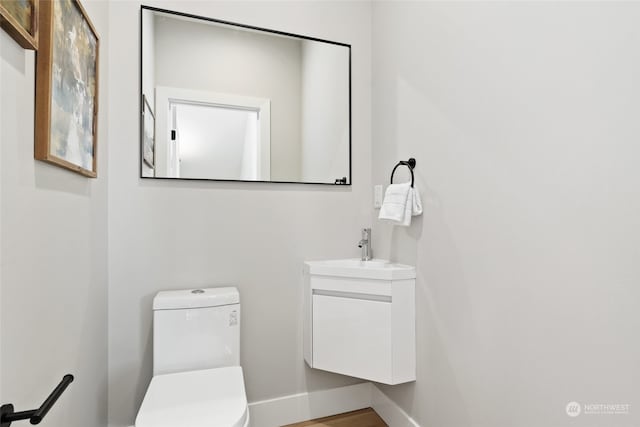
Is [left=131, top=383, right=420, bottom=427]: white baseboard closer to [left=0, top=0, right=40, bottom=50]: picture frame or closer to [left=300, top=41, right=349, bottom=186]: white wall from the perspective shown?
[left=300, top=41, right=349, bottom=186]: white wall

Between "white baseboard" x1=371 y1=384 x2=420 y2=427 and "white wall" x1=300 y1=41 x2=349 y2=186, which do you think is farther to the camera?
"white wall" x1=300 y1=41 x2=349 y2=186

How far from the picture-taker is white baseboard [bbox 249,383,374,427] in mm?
1835

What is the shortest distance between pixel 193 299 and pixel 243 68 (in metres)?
1.22

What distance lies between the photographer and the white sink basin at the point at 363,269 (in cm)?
162

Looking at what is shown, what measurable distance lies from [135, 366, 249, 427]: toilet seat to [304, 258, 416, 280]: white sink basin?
2.02 feet

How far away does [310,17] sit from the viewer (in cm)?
200

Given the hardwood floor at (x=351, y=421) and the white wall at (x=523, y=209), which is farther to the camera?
the hardwood floor at (x=351, y=421)

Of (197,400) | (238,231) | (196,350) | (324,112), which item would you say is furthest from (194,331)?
(324,112)

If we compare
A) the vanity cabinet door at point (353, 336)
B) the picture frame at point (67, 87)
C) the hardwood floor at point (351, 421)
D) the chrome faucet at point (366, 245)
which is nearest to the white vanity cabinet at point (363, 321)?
the vanity cabinet door at point (353, 336)

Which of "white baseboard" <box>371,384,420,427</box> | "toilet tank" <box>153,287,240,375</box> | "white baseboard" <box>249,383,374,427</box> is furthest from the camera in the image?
"white baseboard" <box>249,383,374,427</box>

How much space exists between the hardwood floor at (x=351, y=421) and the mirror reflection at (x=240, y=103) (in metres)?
1.35

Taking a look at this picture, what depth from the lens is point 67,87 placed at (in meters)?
1.04

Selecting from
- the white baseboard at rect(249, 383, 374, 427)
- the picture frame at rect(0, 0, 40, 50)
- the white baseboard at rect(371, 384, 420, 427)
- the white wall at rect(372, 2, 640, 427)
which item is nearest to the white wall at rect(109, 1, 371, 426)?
the white baseboard at rect(249, 383, 374, 427)

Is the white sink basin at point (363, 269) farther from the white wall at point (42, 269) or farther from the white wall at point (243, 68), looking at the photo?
the white wall at point (42, 269)
